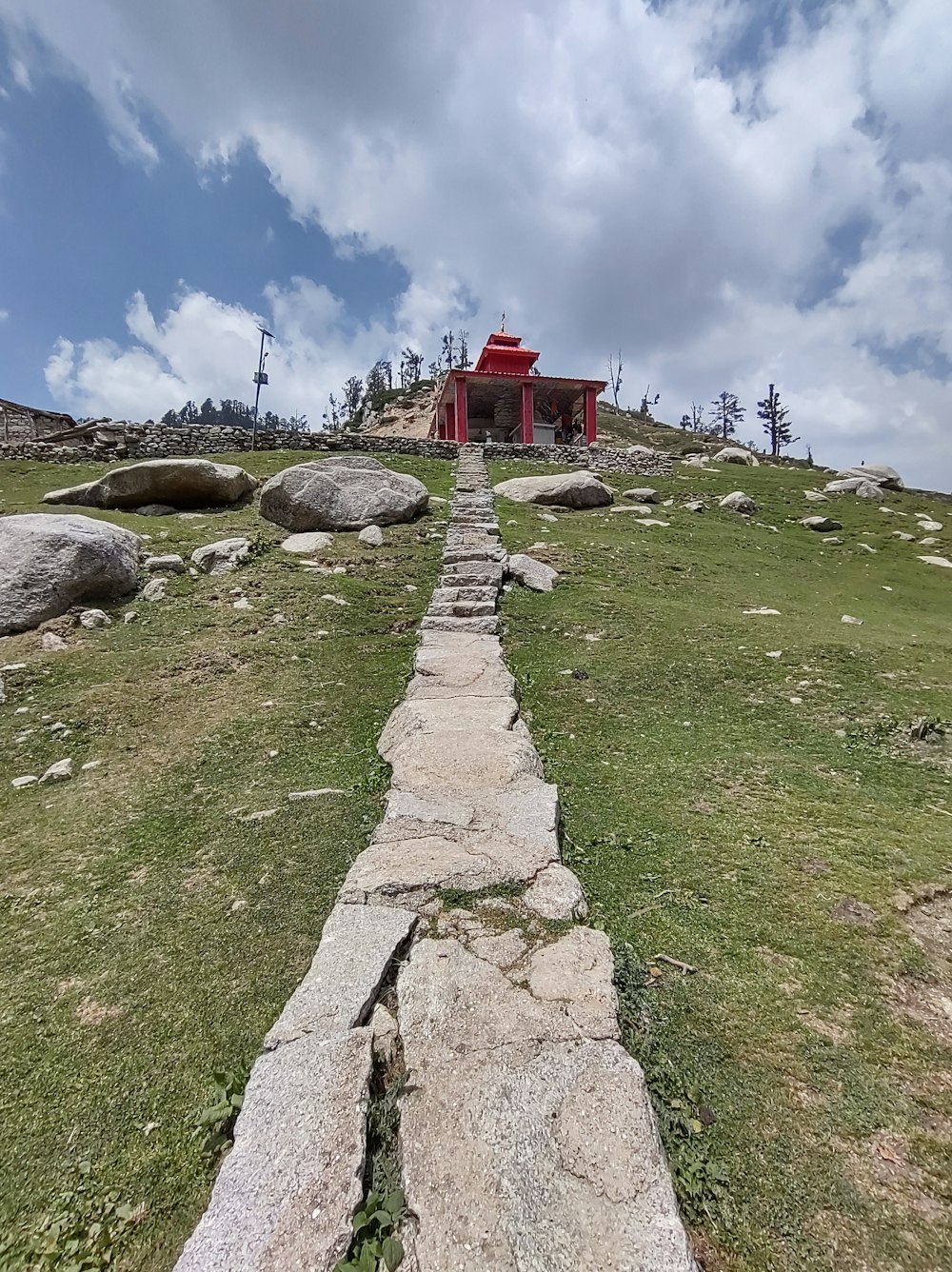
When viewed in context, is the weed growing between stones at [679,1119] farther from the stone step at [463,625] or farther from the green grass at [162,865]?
the stone step at [463,625]

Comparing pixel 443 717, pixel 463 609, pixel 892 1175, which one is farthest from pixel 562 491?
pixel 892 1175

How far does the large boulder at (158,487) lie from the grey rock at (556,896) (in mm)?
12531

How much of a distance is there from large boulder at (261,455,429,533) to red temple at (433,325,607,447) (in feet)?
54.5

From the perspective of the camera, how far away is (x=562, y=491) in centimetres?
1662

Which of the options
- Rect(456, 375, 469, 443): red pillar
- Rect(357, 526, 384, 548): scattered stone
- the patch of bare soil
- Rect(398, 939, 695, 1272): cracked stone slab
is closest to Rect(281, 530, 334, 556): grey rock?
Rect(357, 526, 384, 548): scattered stone

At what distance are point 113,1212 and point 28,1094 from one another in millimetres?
712

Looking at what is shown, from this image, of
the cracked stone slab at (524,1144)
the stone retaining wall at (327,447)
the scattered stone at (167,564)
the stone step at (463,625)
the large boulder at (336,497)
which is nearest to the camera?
the cracked stone slab at (524,1144)

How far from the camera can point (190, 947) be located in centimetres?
317

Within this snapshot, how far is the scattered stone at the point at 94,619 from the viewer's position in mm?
7758

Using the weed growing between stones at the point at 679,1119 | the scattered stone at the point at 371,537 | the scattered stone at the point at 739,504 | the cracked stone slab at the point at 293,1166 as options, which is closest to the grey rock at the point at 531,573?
the scattered stone at the point at 371,537

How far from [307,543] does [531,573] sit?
436cm

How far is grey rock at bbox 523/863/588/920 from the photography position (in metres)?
3.21

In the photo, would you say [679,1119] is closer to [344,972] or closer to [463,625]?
[344,972]

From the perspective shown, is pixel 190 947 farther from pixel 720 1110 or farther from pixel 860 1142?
pixel 860 1142
